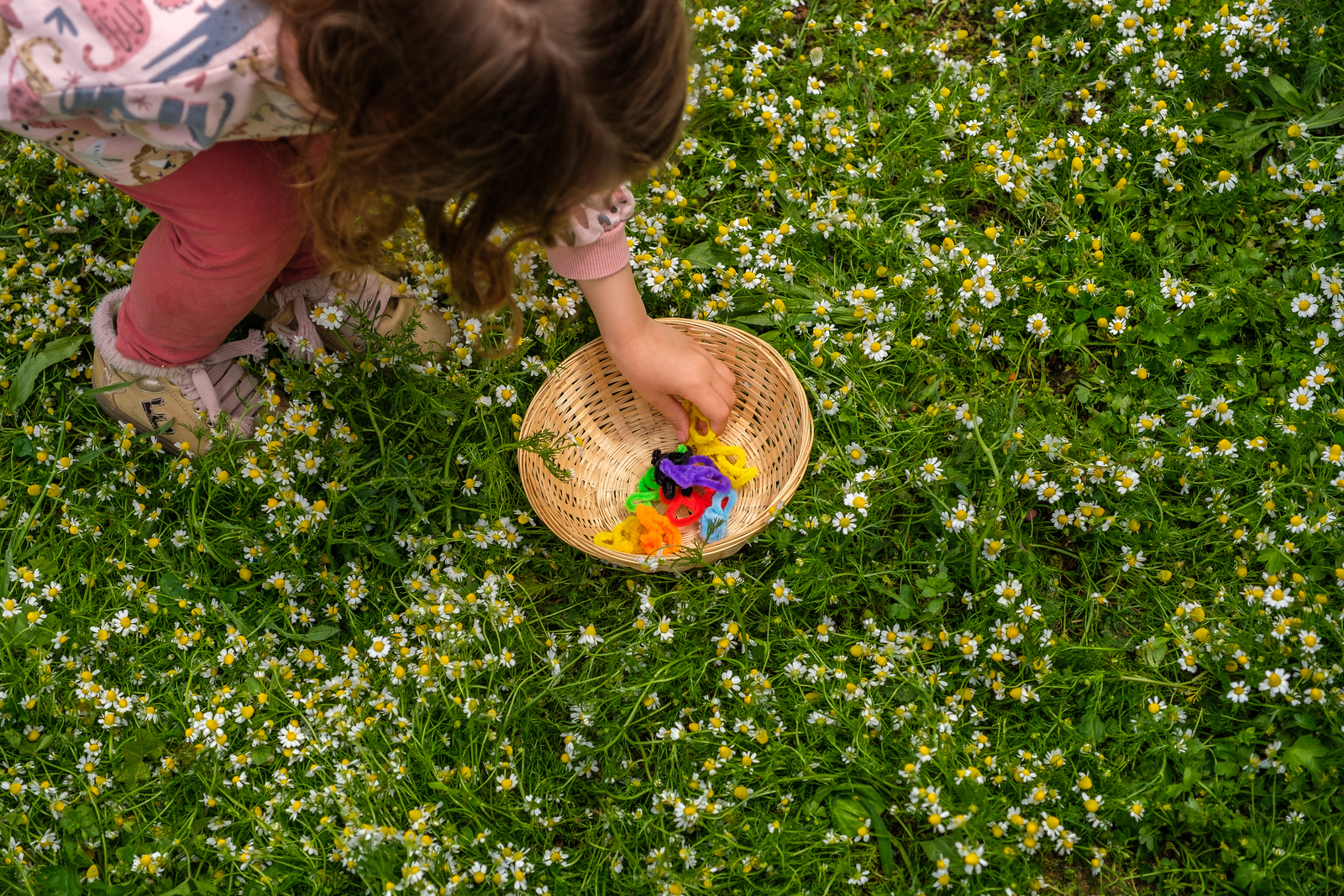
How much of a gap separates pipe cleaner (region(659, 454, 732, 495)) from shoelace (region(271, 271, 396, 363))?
833 mm

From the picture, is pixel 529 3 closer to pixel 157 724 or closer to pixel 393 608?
pixel 393 608

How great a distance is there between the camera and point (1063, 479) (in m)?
2.19

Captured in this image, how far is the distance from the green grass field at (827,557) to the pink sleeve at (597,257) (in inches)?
13.7

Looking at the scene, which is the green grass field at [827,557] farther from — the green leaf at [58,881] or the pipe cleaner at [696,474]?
the pipe cleaner at [696,474]

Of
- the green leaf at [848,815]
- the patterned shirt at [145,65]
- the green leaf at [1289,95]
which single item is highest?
the patterned shirt at [145,65]

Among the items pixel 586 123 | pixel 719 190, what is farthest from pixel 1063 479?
pixel 586 123

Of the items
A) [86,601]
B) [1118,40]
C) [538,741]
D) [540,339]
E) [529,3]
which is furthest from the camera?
[1118,40]

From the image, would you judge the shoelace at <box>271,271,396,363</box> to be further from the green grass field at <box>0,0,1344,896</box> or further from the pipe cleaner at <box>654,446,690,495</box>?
the pipe cleaner at <box>654,446,690,495</box>

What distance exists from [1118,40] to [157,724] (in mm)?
3055

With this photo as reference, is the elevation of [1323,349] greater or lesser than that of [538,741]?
greater

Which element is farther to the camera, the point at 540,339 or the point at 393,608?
the point at 540,339

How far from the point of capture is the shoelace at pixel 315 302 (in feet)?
7.87

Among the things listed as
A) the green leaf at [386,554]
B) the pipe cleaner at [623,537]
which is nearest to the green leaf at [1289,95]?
the pipe cleaner at [623,537]

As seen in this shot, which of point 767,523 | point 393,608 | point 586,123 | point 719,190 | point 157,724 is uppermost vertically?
point 586,123
